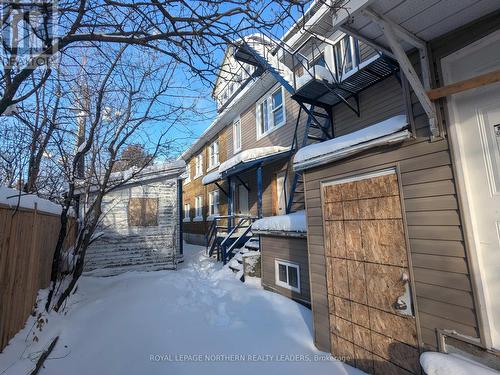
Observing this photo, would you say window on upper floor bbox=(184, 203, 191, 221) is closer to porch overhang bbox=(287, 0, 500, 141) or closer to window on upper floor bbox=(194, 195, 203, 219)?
window on upper floor bbox=(194, 195, 203, 219)

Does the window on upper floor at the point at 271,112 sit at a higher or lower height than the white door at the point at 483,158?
higher

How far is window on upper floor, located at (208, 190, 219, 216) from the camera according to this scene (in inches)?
627

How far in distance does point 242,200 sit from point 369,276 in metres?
9.84

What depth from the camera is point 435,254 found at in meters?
2.87

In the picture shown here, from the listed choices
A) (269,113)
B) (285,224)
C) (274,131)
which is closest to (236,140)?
(269,113)

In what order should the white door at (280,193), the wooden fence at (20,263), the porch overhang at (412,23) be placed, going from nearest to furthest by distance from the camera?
1. the porch overhang at (412,23)
2. the wooden fence at (20,263)
3. the white door at (280,193)

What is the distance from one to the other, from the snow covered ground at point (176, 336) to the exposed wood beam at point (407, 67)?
334cm

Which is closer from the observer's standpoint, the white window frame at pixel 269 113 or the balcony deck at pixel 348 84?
the balcony deck at pixel 348 84

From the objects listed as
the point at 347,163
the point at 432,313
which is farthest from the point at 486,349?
the point at 347,163

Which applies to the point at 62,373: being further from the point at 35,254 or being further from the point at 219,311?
the point at 219,311

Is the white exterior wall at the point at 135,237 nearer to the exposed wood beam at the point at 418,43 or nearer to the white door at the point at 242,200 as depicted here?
the white door at the point at 242,200

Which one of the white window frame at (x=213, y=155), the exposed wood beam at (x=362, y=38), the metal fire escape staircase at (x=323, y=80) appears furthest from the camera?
the white window frame at (x=213, y=155)

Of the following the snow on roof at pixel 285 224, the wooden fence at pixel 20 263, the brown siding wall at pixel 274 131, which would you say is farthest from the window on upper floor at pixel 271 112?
the wooden fence at pixel 20 263

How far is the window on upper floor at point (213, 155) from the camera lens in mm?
16688
